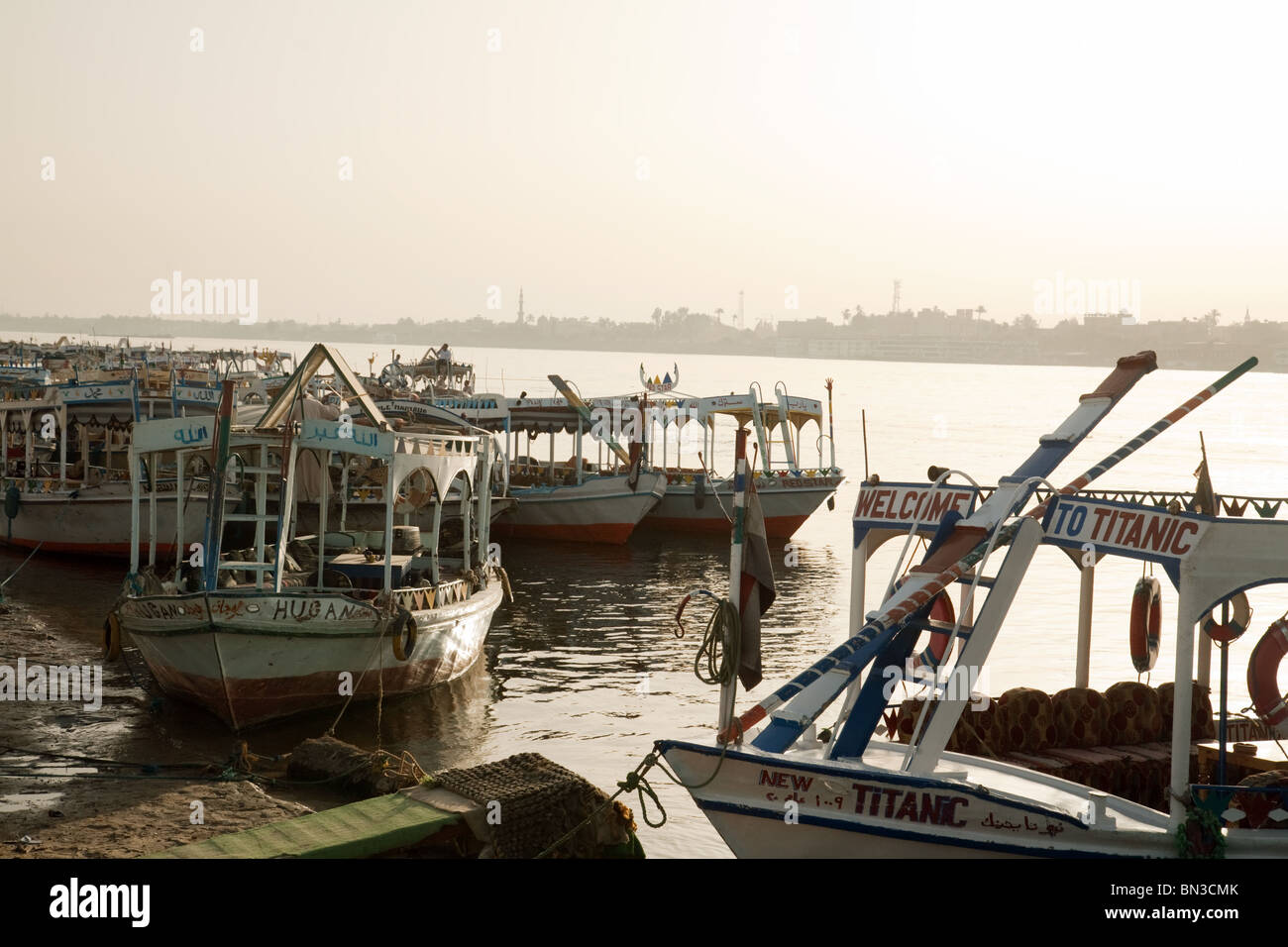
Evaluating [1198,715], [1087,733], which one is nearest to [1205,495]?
[1198,715]

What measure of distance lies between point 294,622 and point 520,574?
635 inches

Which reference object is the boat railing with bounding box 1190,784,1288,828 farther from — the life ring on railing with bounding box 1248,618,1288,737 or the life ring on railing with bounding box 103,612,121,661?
the life ring on railing with bounding box 103,612,121,661

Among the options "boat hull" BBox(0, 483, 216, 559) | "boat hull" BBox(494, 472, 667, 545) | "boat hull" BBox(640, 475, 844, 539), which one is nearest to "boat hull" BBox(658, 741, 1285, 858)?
"boat hull" BBox(0, 483, 216, 559)

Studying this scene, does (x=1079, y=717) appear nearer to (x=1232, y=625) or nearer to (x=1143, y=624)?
(x=1143, y=624)

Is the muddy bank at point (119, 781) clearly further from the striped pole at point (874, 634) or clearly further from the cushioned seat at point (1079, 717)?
the cushioned seat at point (1079, 717)

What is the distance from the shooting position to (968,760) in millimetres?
11133

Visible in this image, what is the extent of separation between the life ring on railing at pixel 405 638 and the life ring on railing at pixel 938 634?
769 centimetres

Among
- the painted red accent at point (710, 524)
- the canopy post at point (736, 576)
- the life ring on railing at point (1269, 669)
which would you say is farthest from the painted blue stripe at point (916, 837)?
the painted red accent at point (710, 524)

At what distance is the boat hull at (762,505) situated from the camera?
1521 inches

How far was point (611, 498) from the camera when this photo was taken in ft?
121

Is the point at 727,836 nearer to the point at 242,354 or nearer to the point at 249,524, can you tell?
the point at 249,524

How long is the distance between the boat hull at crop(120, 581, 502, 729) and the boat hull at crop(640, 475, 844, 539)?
71.4ft

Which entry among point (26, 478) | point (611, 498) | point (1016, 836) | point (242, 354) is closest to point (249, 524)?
point (26, 478)

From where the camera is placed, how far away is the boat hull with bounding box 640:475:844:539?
127 feet
